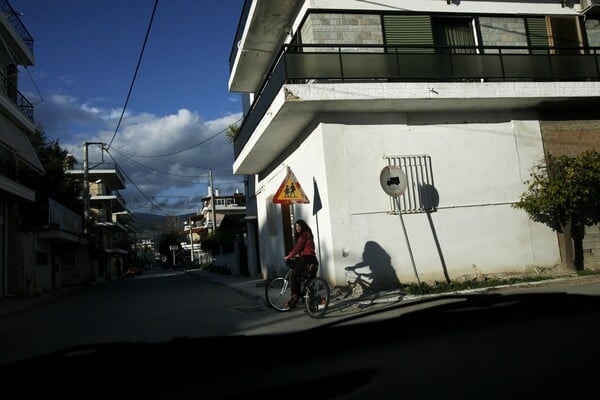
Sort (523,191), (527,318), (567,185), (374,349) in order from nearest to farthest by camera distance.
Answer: (374,349) → (527,318) → (567,185) → (523,191)

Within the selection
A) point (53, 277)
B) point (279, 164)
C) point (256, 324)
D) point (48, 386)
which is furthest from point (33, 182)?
point (48, 386)

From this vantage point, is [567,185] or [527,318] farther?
[567,185]

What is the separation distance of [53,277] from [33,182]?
6.12 m

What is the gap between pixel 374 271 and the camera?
11258 millimetres

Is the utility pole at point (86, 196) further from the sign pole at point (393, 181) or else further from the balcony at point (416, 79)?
the sign pole at point (393, 181)

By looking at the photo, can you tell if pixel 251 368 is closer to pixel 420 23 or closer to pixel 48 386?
pixel 48 386

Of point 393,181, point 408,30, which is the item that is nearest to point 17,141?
point 408,30

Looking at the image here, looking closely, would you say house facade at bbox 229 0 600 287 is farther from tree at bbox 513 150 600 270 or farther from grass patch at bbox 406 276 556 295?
grass patch at bbox 406 276 556 295

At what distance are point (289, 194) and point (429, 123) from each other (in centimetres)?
423

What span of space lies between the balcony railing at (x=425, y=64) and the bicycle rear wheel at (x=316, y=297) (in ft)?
16.4

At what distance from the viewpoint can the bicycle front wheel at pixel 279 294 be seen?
9.37 m

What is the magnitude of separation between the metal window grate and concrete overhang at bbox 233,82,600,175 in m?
1.27

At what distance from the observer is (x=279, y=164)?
16.2 m

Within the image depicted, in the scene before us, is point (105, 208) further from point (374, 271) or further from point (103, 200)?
point (374, 271)
